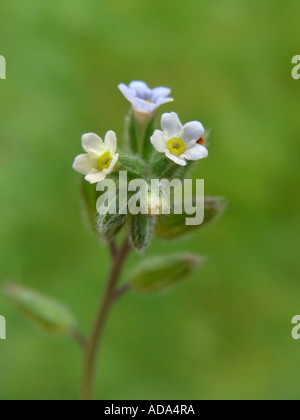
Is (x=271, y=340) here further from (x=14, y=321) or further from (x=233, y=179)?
(x=14, y=321)

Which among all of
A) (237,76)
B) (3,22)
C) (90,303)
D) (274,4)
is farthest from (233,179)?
(3,22)

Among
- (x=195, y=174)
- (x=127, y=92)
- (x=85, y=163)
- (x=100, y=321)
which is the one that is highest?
(x=195, y=174)

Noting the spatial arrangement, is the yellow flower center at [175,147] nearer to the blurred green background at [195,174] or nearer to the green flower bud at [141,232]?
the green flower bud at [141,232]

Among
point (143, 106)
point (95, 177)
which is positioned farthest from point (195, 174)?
point (95, 177)

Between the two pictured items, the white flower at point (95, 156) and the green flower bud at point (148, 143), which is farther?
the green flower bud at point (148, 143)

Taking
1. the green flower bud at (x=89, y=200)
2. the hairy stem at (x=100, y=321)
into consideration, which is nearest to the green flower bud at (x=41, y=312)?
the hairy stem at (x=100, y=321)

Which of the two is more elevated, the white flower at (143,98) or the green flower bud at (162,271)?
the white flower at (143,98)

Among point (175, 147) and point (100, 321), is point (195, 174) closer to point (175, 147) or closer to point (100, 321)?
point (100, 321)

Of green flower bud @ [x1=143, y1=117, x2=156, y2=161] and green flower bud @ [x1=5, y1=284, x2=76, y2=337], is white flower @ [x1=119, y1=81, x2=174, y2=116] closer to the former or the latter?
green flower bud @ [x1=143, y1=117, x2=156, y2=161]
